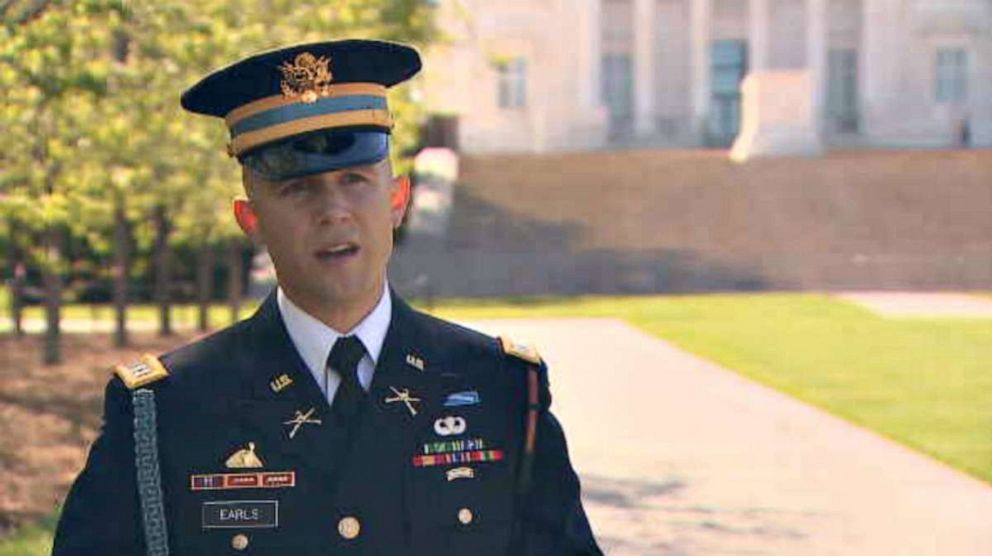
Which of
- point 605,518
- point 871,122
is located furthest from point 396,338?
point 871,122

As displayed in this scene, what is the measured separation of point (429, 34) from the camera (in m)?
21.4

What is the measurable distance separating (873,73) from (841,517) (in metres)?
50.1

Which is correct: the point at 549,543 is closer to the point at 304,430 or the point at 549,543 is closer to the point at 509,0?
the point at 304,430

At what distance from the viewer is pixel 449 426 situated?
274 cm

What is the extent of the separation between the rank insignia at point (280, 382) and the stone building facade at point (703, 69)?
52036 mm

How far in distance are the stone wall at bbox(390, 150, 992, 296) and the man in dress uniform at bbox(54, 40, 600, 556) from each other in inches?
868

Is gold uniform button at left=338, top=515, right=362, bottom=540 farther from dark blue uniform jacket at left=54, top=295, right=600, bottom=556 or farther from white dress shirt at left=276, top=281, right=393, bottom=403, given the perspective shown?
white dress shirt at left=276, top=281, right=393, bottom=403

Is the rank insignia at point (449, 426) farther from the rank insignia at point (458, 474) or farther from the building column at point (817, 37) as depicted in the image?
the building column at point (817, 37)

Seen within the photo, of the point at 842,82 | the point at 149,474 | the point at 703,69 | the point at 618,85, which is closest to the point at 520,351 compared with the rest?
the point at 149,474

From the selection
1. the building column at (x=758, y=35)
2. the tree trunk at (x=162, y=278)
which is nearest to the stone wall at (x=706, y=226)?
the tree trunk at (x=162, y=278)

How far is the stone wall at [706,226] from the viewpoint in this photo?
3056 cm

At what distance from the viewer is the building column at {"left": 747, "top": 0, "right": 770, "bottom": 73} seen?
57.6 metres

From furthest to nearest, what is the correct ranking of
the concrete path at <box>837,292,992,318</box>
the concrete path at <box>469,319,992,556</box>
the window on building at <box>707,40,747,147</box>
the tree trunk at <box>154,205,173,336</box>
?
the window on building at <box>707,40,747,147</box>
the concrete path at <box>837,292,992,318</box>
the tree trunk at <box>154,205,173,336</box>
the concrete path at <box>469,319,992,556</box>

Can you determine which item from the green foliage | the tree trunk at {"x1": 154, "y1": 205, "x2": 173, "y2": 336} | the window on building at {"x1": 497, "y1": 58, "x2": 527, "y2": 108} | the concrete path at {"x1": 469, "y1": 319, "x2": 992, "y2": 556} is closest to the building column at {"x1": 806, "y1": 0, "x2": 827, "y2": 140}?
the window on building at {"x1": 497, "y1": 58, "x2": 527, "y2": 108}
